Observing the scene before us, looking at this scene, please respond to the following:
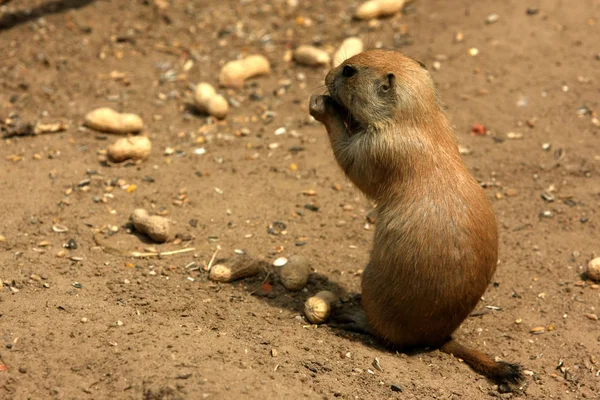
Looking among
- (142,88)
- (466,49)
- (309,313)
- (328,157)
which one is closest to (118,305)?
(309,313)

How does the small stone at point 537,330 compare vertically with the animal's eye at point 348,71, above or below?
below

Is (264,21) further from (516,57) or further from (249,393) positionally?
(249,393)

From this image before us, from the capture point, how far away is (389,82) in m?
4.48

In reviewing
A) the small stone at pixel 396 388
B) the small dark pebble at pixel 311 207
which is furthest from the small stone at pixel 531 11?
the small stone at pixel 396 388

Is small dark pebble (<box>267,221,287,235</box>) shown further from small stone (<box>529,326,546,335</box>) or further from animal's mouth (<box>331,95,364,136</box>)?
small stone (<box>529,326,546,335</box>)

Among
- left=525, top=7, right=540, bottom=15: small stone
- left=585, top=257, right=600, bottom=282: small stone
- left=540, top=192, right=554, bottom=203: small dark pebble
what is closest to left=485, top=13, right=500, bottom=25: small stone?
left=525, top=7, right=540, bottom=15: small stone

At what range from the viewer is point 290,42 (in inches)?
322

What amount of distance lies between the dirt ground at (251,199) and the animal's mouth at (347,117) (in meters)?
1.14

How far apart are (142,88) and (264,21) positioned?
1.83m

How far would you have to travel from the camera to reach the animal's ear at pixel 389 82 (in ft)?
14.6

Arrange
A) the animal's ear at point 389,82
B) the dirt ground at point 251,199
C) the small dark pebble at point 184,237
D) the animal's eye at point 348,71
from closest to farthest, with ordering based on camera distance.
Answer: the dirt ground at point 251,199
the animal's ear at point 389,82
the animal's eye at point 348,71
the small dark pebble at point 184,237

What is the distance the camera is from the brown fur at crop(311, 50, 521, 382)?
429 cm

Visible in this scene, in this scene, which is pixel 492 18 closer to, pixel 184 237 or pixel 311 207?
pixel 311 207

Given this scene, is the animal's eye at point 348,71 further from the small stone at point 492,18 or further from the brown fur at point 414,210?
the small stone at point 492,18
